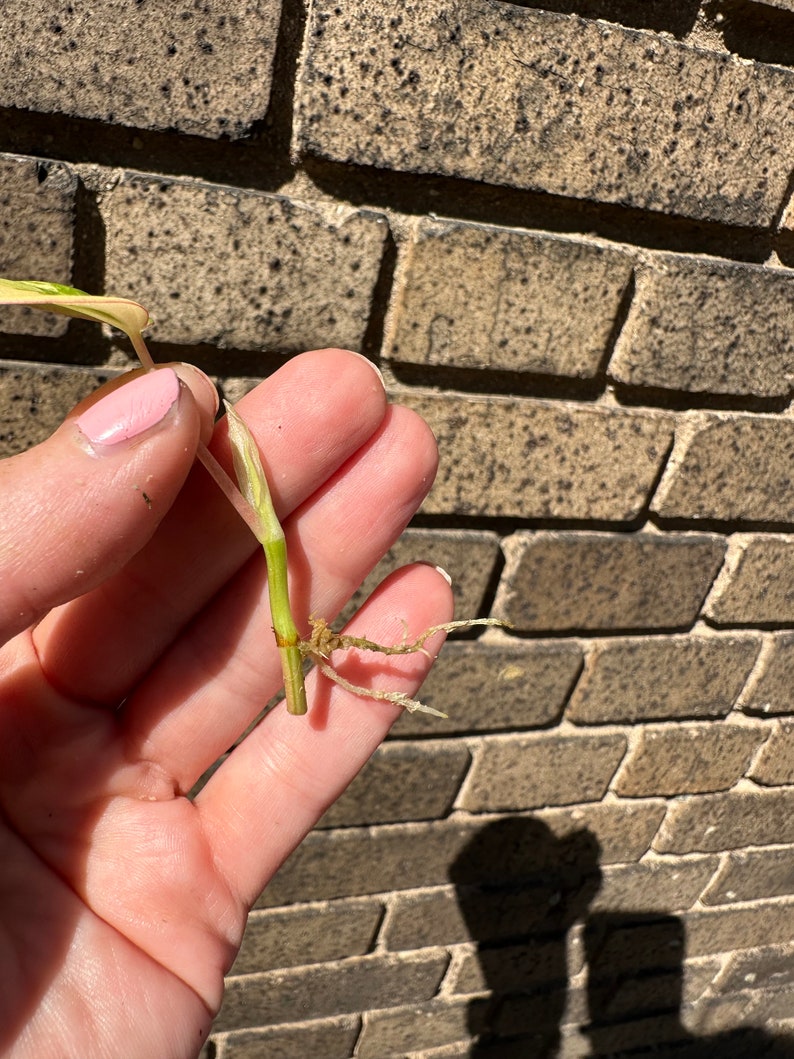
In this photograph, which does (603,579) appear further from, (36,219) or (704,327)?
(36,219)

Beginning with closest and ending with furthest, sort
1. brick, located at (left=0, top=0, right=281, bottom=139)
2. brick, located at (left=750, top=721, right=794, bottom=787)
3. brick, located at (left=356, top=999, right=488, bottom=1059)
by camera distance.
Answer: brick, located at (left=0, top=0, right=281, bottom=139) → brick, located at (left=750, top=721, right=794, bottom=787) → brick, located at (left=356, top=999, right=488, bottom=1059)

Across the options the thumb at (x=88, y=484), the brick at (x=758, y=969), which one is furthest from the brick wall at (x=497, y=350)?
the brick at (x=758, y=969)

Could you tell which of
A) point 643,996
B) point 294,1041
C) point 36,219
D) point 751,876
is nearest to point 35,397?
point 36,219

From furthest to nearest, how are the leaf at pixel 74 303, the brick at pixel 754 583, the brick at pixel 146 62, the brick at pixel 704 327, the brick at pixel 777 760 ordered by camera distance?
1. the brick at pixel 777 760
2. the brick at pixel 754 583
3. the brick at pixel 704 327
4. the brick at pixel 146 62
5. the leaf at pixel 74 303

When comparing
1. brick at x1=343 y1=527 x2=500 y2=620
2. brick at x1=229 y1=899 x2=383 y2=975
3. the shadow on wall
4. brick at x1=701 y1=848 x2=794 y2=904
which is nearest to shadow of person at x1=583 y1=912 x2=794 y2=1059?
the shadow on wall

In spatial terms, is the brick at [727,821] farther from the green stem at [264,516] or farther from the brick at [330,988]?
the green stem at [264,516]

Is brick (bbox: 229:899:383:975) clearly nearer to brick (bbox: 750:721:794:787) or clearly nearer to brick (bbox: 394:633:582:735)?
brick (bbox: 394:633:582:735)
